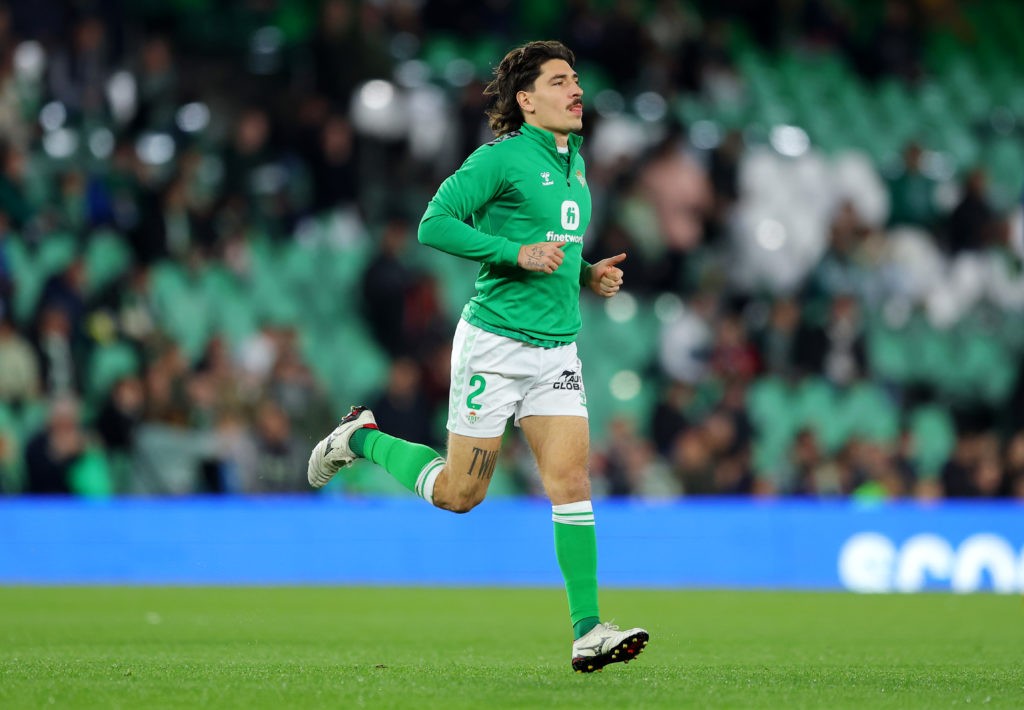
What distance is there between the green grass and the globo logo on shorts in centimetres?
153

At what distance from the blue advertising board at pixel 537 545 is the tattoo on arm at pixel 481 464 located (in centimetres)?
760

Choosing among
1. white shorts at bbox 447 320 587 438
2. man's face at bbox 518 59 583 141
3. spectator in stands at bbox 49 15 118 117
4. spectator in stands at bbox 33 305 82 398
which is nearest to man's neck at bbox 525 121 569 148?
man's face at bbox 518 59 583 141

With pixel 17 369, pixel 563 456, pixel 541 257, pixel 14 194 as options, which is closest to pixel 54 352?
pixel 17 369

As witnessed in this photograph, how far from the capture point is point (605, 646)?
242 inches

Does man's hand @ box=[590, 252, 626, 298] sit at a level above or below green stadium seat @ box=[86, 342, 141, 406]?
above

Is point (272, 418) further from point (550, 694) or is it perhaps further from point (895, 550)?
point (550, 694)

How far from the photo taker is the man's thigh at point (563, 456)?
6414 millimetres

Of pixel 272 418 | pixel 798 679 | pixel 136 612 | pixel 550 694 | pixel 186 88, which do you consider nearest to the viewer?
pixel 550 694

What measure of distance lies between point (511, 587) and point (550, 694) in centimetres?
843

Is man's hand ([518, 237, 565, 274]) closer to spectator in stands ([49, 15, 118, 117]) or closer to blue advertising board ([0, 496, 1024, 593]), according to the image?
blue advertising board ([0, 496, 1024, 593])

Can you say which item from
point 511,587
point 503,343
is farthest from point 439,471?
point 511,587

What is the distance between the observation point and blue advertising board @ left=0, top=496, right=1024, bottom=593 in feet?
45.9

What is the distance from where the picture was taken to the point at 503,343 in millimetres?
6512

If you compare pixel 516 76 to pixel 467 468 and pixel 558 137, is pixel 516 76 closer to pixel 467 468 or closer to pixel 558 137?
pixel 558 137
